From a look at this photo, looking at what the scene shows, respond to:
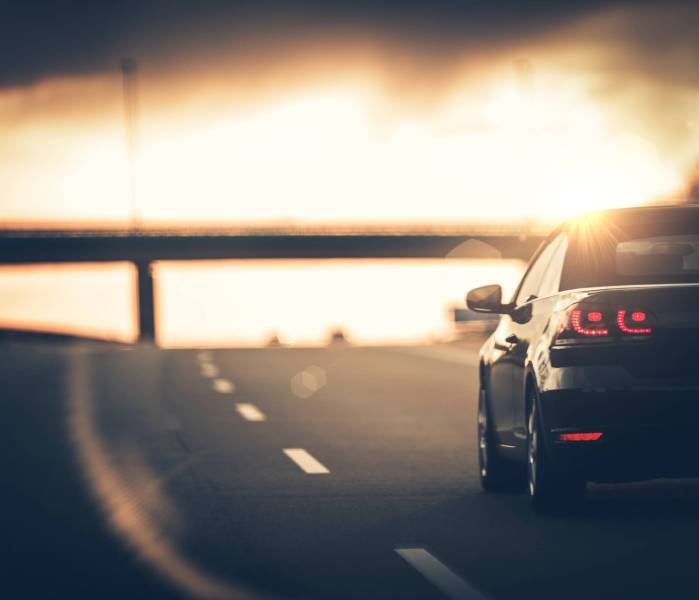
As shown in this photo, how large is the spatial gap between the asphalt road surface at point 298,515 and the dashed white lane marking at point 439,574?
0.04 ft

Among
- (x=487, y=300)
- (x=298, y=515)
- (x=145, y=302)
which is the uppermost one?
(x=487, y=300)

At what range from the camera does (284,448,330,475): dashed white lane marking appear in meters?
11.8

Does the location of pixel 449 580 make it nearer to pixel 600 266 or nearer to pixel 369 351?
pixel 600 266

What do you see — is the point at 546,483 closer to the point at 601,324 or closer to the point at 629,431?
the point at 629,431

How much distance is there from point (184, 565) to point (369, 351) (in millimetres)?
27459

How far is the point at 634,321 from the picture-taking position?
27.8 feet

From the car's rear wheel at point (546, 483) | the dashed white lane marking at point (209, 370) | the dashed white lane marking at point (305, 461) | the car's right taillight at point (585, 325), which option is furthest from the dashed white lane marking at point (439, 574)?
the dashed white lane marking at point (209, 370)

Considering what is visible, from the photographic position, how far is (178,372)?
26.2 metres

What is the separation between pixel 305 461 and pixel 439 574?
517 cm

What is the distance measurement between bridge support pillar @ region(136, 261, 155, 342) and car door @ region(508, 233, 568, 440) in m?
81.4

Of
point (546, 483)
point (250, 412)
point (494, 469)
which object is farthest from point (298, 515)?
point (250, 412)

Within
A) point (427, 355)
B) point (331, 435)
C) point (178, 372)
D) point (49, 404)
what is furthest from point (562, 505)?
point (427, 355)

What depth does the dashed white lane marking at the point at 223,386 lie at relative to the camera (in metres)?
21.2

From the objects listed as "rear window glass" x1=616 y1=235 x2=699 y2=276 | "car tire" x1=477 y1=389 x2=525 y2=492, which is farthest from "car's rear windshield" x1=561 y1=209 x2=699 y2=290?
"car tire" x1=477 y1=389 x2=525 y2=492
